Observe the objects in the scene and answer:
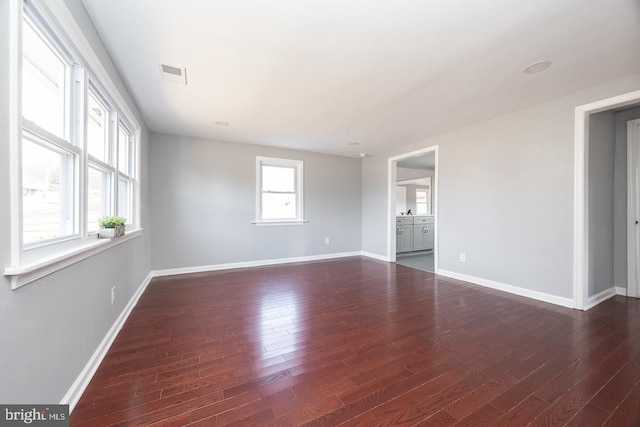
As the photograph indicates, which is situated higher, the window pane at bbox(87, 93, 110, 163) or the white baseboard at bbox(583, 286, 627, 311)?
the window pane at bbox(87, 93, 110, 163)

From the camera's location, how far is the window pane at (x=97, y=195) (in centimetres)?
201

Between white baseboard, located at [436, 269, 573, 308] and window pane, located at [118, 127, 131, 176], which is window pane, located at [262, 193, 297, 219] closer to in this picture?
window pane, located at [118, 127, 131, 176]

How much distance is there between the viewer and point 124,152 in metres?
2.97

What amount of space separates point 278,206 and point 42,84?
12.9ft

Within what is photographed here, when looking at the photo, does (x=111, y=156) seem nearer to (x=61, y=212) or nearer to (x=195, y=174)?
(x=61, y=212)

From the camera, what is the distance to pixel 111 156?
2348mm

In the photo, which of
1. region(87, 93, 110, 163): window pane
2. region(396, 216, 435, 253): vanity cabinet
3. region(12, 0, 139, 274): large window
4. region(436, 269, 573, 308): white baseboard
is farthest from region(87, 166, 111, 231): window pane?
region(396, 216, 435, 253): vanity cabinet

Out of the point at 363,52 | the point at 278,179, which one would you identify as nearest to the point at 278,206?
the point at 278,179

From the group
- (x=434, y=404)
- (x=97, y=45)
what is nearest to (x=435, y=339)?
(x=434, y=404)

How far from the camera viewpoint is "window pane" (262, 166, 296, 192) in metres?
5.08

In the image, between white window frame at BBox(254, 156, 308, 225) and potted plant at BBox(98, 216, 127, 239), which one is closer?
potted plant at BBox(98, 216, 127, 239)

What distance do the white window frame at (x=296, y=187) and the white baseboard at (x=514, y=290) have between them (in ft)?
9.63

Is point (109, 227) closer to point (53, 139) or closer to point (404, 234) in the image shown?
point (53, 139)

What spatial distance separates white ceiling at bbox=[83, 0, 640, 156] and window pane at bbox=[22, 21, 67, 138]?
50 cm
